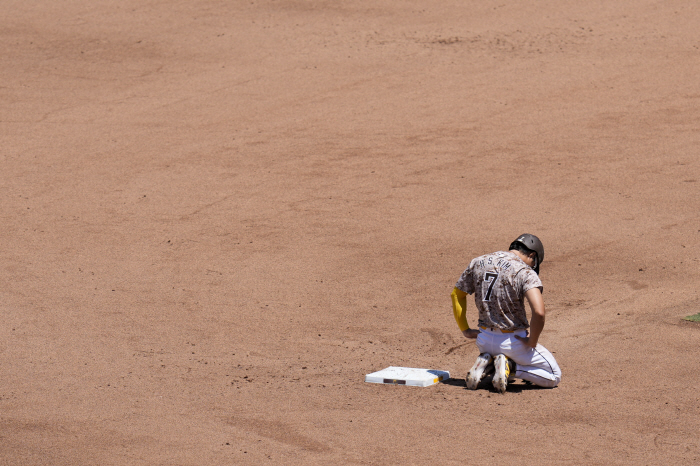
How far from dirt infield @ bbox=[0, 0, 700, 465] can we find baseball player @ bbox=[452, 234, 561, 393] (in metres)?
0.19

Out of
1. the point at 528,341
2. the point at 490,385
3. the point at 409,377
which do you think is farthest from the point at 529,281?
the point at 409,377

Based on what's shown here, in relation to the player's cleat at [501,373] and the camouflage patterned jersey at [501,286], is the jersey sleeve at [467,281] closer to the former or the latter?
the camouflage patterned jersey at [501,286]

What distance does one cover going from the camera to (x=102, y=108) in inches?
681

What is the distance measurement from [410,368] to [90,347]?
3.23 metres

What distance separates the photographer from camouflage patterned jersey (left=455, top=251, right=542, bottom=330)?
6.94 m

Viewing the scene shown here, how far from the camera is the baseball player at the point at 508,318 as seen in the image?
6.98m

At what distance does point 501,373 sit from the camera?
22.9 ft

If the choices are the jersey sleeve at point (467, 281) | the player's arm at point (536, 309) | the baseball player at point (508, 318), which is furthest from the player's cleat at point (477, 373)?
the jersey sleeve at point (467, 281)

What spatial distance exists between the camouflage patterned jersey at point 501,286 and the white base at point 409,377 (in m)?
0.62

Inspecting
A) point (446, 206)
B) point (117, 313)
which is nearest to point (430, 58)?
point (446, 206)

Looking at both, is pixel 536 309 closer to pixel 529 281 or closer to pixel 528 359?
pixel 529 281

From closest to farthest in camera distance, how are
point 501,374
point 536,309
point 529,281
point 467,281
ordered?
1. point 536,309
2. point 529,281
3. point 501,374
4. point 467,281

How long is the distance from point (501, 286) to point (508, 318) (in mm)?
295

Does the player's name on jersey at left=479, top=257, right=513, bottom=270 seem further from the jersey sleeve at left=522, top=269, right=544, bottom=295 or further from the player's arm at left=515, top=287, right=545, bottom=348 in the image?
the player's arm at left=515, top=287, right=545, bottom=348
